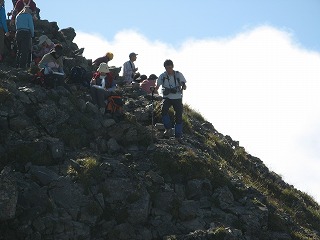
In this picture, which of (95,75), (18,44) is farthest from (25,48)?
(95,75)

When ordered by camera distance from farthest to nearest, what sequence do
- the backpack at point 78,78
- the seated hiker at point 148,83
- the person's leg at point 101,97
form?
the seated hiker at point 148,83
the backpack at point 78,78
the person's leg at point 101,97

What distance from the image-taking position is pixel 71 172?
524 inches

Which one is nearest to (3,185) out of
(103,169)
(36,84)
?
(103,169)

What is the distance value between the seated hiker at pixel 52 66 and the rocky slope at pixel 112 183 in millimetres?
493

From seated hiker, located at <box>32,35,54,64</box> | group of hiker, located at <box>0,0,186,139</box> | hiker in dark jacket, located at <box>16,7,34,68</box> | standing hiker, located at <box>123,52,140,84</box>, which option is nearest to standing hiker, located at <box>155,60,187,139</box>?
group of hiker, located at <box>0,0,186,139</box>

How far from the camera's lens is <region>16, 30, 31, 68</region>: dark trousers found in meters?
19.4

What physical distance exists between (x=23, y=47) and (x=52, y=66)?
9.67ft

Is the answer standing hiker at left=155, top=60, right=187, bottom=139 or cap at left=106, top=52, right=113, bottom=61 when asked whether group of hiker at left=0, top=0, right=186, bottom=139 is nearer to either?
standing hiker at left=155, top=60, right=187, bottom=139

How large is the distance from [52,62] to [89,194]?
6.71 metres

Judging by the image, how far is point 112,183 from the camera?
524 inches

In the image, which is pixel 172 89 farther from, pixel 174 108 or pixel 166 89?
pixel 174 108

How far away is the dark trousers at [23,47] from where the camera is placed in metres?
19.4

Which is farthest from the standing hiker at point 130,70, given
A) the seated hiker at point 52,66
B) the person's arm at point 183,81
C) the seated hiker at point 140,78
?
the person's arm at point 183,81

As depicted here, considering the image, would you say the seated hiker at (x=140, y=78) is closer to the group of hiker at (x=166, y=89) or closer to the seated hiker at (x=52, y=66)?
the group of hiker at (x=166, y=89)
